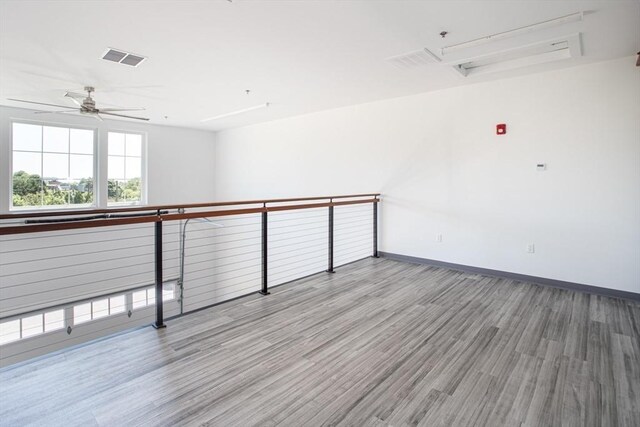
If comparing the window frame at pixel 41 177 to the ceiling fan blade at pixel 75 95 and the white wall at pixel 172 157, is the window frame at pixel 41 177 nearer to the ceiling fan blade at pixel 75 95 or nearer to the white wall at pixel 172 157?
the white wall at pixel 172 157

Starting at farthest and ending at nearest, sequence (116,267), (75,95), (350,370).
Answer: (116,267) < (75,95) < (350,370)

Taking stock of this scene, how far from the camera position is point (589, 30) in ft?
10.3

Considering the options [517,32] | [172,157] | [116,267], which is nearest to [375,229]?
[517,32]

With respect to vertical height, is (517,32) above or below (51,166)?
above

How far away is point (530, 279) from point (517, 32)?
3.06m

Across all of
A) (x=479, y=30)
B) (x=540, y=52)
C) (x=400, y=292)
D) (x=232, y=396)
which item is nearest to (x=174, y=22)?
(x=479, y=30)

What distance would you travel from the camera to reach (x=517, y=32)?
10.6ft

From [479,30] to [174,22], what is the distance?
9.53 ft

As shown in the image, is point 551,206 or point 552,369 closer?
point 552,369

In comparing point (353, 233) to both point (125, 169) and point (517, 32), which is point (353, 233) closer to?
point (517, 32)

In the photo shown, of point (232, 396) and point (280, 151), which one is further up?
point (280, 151)

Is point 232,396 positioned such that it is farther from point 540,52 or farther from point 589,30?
point 540,52

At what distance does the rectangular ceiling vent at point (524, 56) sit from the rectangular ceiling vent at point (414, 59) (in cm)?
38

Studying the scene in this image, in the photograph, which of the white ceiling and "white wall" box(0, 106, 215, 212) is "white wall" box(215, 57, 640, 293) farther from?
"white wall" box(0, 106, 215, 212)
